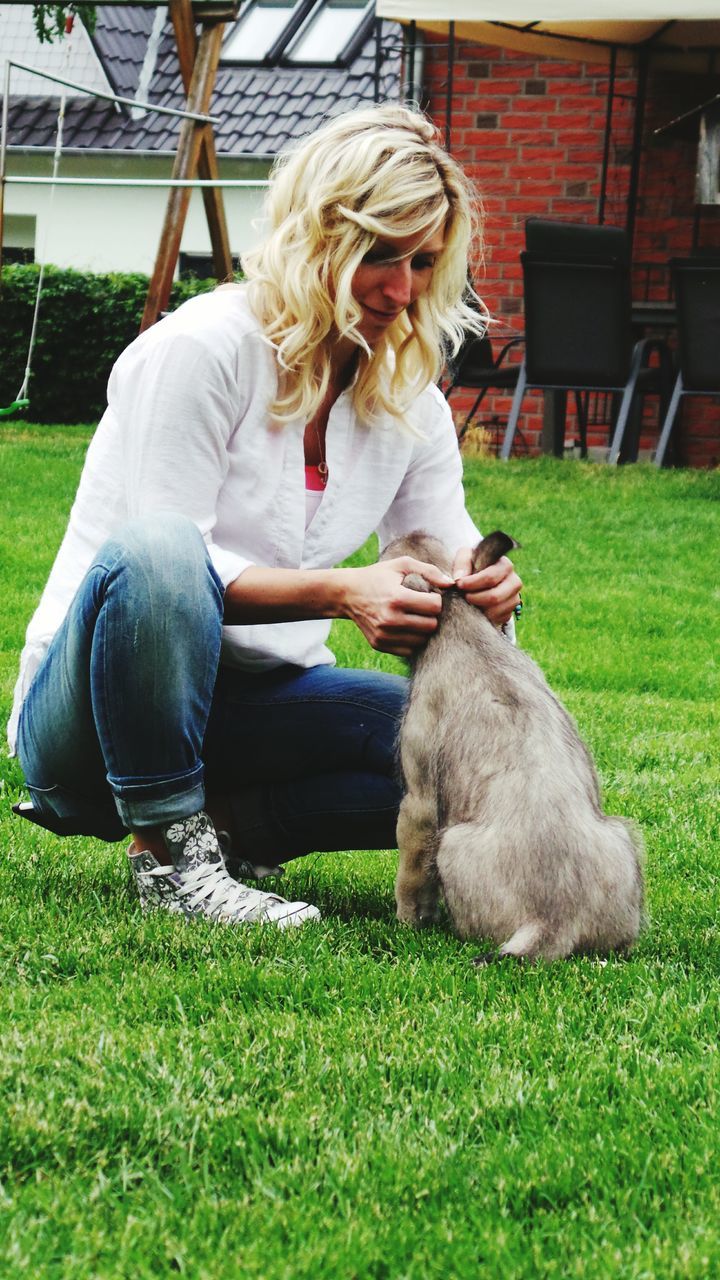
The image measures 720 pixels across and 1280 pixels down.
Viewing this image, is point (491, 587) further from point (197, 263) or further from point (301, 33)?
→ point (197, 263)

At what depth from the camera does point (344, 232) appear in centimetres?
286

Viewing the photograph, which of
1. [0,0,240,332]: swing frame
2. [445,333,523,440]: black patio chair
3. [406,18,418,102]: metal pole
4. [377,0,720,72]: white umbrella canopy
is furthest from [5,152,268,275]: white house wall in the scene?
[0,0,240,332]: swing frame

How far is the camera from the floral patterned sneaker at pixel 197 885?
2.87 m

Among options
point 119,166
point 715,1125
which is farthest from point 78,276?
point 715,1125

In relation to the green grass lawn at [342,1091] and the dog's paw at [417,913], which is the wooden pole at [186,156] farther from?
the dog's paw at [417,913]

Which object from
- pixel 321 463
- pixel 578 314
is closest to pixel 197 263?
pixel 578 314

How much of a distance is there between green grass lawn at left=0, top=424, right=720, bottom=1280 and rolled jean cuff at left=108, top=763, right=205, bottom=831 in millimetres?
228

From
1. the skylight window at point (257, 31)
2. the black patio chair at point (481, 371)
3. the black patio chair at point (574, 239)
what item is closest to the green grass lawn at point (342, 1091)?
the black patio chair at point (574, 239)

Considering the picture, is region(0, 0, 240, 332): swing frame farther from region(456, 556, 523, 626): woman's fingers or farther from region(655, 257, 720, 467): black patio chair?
region(456, 556, 523, 626): woman's fingers

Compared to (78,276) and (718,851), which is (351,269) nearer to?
(718,851)

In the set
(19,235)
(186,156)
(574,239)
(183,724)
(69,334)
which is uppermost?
(19,235)

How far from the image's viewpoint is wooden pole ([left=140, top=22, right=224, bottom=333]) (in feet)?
24.7

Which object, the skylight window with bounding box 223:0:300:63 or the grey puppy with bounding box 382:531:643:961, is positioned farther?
the skylight window with bounding box 223:0:300:63

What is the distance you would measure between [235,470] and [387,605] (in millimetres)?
453
